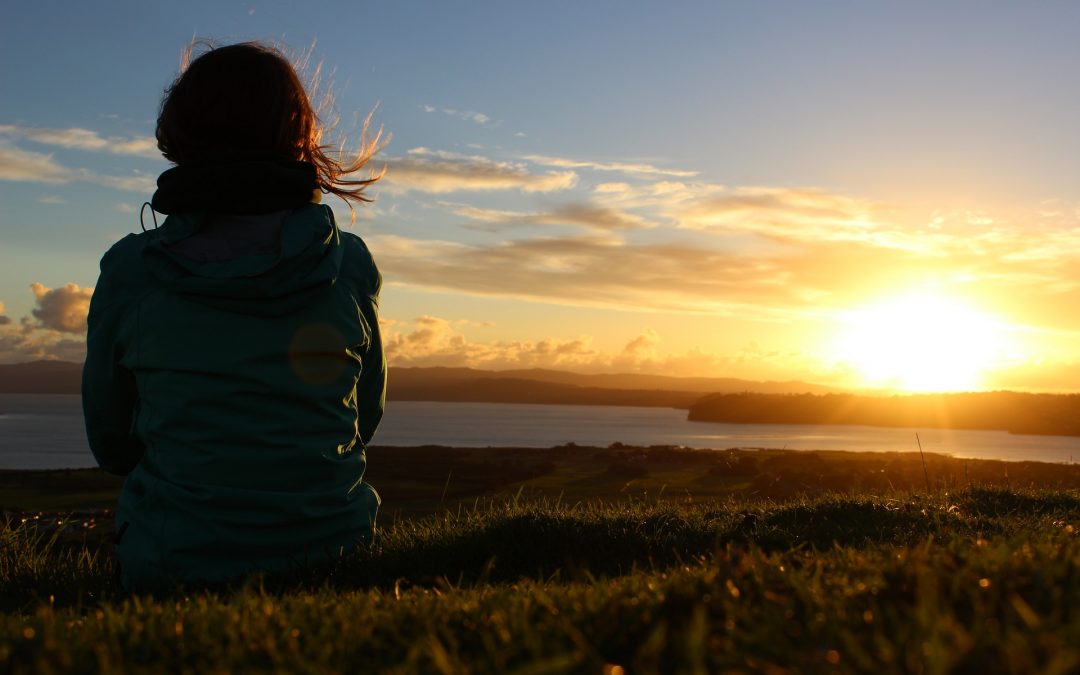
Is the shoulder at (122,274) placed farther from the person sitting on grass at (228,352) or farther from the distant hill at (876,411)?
the distant hill at (876,411)

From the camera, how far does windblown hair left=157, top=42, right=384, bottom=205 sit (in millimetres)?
3889

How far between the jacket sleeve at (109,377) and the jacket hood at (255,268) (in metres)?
0.22

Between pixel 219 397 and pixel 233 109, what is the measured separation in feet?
4.48

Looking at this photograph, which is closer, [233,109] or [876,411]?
[233,109]

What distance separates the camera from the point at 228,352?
3660 mm

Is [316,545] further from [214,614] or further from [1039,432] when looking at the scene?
[1039,432]

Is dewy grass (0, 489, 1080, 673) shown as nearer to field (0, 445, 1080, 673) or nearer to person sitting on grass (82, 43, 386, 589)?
field (0, 445, 1080, 673)

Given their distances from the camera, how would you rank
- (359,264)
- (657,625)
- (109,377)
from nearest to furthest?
(657,625)
(109,377)
(359,264)

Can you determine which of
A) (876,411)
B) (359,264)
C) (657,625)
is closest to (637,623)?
(657,625)

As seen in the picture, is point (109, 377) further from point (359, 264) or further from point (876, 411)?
point (876, 411)

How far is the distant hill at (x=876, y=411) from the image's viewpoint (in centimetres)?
14688

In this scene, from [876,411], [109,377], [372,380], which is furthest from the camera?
[876,411]

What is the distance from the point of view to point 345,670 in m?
1.79

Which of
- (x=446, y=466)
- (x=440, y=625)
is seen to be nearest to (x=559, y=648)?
(x=440, y=625)
